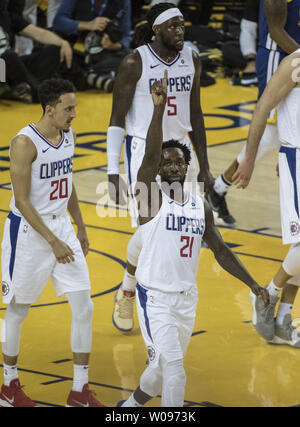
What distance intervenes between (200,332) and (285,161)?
1182 millimetres

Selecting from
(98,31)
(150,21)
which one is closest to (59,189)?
(150,21)

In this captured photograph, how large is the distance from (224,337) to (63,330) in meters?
0.98

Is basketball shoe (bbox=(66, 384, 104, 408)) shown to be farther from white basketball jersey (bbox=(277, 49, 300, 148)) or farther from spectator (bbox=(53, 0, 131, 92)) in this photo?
spectator (bbox=(53, 0, 131, 92))

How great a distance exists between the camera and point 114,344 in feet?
19.5

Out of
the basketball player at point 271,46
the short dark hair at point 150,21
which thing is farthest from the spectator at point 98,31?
the short dark hair at point 150,21

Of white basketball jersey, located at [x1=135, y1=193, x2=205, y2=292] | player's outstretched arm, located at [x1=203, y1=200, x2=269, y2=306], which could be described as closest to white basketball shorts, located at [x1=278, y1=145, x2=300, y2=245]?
player's outstretched arm, located at [x1=203, y1=200, x2=269, y2=306]

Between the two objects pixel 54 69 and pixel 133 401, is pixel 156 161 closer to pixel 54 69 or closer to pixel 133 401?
pixel 133 401

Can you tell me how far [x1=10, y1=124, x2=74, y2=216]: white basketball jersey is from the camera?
4.96 metres

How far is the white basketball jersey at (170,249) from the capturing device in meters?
4.73

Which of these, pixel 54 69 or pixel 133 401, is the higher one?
pixel 54 69

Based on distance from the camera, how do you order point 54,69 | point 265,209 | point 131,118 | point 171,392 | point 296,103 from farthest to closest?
point 54,69
point 265,209
point 131,118
point 296,103
point 171,392

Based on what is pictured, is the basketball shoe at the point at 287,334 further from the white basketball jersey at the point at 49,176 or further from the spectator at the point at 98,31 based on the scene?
the spectator at the point at 98,31

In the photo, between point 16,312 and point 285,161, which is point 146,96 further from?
point 16,312
